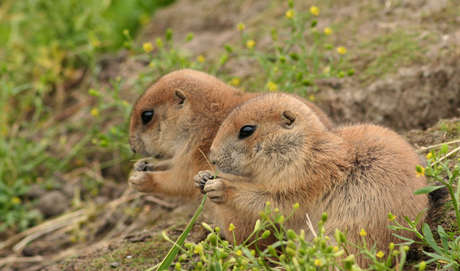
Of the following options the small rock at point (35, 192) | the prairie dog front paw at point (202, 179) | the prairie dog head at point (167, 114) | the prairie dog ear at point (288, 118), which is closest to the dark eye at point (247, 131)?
the prairie dog ear at point (288, 118)

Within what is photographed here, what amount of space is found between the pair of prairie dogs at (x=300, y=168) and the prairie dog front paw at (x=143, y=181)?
39 centimetres

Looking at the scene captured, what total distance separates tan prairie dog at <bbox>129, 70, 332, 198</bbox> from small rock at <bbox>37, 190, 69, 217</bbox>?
2360mm

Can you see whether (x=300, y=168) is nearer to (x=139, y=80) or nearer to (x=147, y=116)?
(x=147, y=116)

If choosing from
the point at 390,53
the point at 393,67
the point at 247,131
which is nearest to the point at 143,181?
the point at 247,131

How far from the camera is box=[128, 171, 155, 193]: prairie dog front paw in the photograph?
4.00 metres

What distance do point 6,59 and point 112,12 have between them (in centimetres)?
188

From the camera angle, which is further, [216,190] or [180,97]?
[180,97]

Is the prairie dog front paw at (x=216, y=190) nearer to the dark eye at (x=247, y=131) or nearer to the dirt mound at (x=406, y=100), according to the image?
the dark eye at (x=247, y=131)

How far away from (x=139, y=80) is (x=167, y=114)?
182 centimetres

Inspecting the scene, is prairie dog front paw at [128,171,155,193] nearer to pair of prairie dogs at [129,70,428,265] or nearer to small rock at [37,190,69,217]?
pair of prairie dogs at [129,70,428,265]

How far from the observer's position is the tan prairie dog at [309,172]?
299cm

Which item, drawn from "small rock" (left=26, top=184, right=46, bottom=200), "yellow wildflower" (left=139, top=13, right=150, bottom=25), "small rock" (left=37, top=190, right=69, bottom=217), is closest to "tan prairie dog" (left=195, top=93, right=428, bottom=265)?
"small rock" (left=37, top=190, right=69, bottom=217)

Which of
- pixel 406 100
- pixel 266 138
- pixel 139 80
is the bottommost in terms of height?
pixel 266 138

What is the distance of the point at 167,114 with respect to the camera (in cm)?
391
